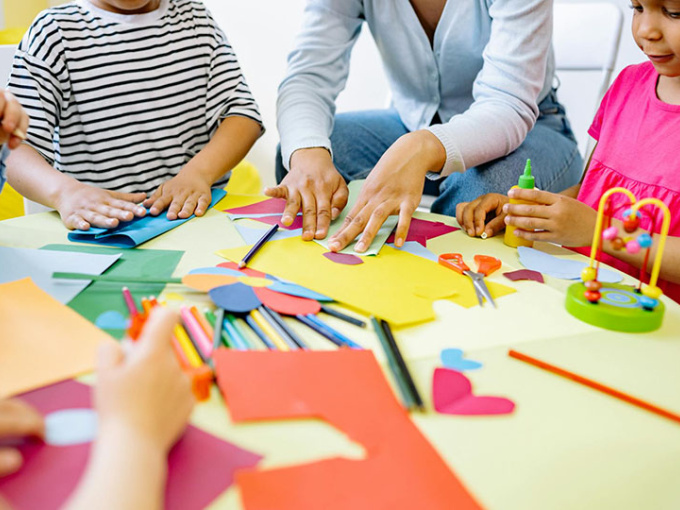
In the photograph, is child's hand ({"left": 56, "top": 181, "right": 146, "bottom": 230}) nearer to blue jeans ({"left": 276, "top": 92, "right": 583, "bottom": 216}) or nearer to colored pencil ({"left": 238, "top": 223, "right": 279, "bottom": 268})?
colored pencil ({"left": 238, "top": 223, "right": 279, "bottom": 268})

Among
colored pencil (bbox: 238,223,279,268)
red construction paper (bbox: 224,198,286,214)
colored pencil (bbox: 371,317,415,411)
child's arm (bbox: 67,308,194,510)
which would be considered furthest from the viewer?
red construction paper (bbox: 224,198,286,214)

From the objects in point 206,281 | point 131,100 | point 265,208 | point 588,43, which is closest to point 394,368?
point 206,281

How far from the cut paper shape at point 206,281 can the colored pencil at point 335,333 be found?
11 centimetres

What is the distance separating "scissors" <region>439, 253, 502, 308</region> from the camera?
2.10 feet

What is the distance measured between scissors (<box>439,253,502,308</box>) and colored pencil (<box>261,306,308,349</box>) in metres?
0.21

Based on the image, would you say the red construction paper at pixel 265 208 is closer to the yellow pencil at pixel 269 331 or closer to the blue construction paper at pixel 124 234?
the blue construction paper at pixel 124 234

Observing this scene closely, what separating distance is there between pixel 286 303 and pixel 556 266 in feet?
1.12

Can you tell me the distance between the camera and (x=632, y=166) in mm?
936

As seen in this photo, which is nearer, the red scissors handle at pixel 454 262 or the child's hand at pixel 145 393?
the child's hand at pixel 145 393

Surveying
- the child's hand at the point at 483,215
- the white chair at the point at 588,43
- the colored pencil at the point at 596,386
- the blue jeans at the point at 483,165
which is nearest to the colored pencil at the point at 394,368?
the colored pencil at the point at 596,386

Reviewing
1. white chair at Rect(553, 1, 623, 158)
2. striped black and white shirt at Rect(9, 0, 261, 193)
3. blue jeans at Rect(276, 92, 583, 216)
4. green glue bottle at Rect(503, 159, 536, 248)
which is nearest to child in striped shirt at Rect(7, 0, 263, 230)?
striped black and white shirt at Rect(9, 0, 261, 193)

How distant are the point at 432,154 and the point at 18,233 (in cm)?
57

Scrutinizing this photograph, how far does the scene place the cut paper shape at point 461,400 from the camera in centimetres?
44

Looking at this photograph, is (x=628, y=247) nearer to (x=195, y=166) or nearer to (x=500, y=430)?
(x=500, y=430)
